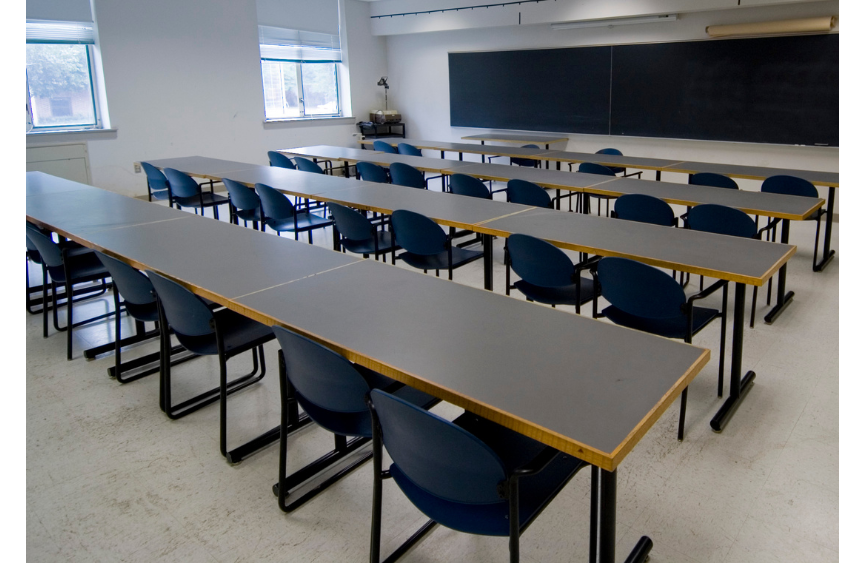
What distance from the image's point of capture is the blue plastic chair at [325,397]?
5.70 ft

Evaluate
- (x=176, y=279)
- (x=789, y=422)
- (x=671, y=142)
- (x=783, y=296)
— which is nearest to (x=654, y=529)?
(x=789, y=422)

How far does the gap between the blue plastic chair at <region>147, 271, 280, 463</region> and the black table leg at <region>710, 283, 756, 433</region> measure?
1.85 m

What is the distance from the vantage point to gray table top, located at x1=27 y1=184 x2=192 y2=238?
3.38m

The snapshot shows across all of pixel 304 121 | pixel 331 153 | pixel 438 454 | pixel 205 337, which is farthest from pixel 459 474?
pixel 304 121

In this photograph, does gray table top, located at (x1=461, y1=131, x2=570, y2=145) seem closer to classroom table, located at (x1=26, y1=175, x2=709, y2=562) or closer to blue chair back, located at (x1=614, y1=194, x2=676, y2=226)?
blue chair back, located at (x1=614, y1=194, x2=676, y2=226)

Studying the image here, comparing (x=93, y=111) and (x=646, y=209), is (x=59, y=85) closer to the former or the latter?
(x=93, y=111)

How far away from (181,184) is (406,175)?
199cm

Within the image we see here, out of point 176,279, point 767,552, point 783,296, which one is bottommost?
point 767,552

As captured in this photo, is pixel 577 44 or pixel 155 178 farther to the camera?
pixel 577 44

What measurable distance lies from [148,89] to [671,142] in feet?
21.8

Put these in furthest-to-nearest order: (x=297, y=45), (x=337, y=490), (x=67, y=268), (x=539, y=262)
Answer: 1. (x=297, y=45)
2. (x=67, y=268)
3. (x=539, y=262)
4. (x=337, y=490)

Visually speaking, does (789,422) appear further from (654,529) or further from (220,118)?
(220,118)

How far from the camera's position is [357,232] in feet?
12.9
